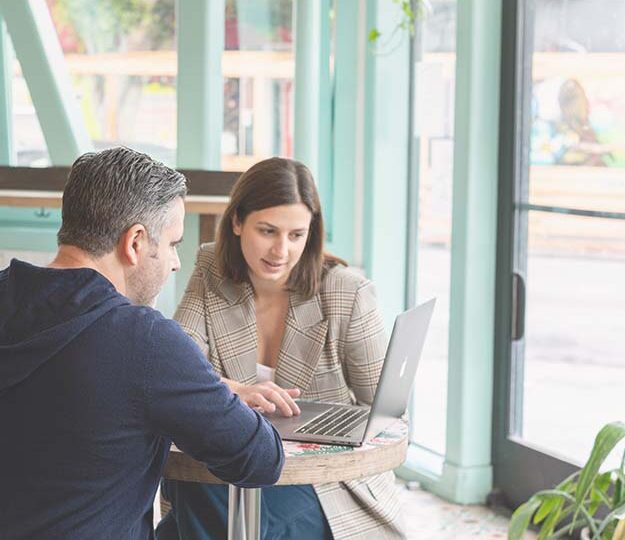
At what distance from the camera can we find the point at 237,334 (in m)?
3.04

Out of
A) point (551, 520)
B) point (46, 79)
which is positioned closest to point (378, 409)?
point (551, 520)

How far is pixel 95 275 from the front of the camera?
6.61 feet

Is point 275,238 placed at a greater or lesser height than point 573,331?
greater

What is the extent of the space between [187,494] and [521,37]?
2.14 metres

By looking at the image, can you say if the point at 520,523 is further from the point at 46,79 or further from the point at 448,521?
the point at 46,79

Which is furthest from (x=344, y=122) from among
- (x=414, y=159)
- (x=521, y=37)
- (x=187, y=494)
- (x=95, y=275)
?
(x=95, y=275)

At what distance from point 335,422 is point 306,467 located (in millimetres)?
290

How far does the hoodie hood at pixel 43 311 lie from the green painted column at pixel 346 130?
3.02m

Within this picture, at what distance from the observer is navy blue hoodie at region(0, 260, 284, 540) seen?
1.94 m

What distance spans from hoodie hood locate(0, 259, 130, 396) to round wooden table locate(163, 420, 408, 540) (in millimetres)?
446

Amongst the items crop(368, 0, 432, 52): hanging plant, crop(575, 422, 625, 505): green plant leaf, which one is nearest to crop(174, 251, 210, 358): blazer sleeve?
crop(575, 422, 625, 505): green plant leaf

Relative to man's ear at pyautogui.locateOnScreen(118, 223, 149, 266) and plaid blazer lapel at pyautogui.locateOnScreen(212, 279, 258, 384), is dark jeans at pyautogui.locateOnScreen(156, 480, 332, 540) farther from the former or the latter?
man's ear at pyautogui.locateOnScreen(118, 223, 149, 266)

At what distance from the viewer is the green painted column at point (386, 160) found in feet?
15.7

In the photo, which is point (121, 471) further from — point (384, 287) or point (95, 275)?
point (384, 287)
